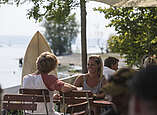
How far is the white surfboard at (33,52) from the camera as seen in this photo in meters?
6.08

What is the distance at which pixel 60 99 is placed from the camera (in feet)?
13.0

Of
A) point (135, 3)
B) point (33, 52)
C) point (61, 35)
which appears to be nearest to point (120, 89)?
point (135, 3)

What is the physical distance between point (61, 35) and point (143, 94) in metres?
58.9

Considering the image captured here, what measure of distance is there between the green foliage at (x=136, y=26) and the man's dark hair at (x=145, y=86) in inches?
290

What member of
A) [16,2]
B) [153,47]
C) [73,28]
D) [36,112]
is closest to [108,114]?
[36,112]

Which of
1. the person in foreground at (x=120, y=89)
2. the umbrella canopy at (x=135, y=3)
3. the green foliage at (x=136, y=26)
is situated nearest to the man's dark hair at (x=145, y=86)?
the person in foreground at (x=120, y=89)

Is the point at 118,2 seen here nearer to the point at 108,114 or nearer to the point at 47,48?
the point at 47,48

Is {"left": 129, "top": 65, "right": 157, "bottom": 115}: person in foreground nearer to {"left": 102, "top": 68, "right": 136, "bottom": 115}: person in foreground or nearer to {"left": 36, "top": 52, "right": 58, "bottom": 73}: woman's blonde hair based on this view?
{"left": 102, "top": 68, "right": 136, "bottom": 115}: person in foreground

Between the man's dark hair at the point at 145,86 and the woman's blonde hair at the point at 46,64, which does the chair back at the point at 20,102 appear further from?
the man's dark hair at the point at 145,86

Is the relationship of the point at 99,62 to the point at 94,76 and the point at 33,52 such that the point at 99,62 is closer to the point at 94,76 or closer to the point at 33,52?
the point at 94,76

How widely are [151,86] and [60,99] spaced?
275 cm

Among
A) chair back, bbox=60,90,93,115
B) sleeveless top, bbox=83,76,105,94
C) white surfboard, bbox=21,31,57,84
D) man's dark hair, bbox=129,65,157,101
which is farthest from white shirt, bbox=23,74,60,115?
man's dark hair, bbox=129,65,157,101

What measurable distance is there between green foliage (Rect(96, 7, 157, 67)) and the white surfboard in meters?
3.19

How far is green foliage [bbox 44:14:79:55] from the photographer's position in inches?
2299
